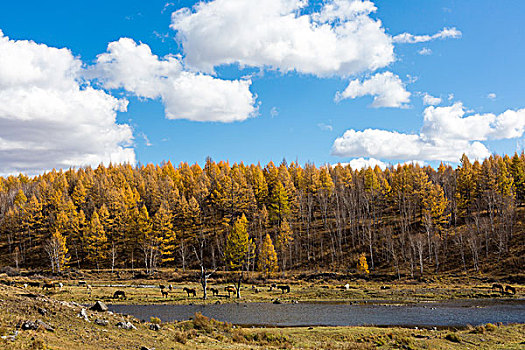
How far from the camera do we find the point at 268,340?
86.8 feet

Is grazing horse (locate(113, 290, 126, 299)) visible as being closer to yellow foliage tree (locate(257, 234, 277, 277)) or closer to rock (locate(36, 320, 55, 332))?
yellow foliage tree (locate(257, 234, 277, 277))

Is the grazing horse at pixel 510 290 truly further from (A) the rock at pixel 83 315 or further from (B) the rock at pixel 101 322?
(A) the rock at pixel 83 315

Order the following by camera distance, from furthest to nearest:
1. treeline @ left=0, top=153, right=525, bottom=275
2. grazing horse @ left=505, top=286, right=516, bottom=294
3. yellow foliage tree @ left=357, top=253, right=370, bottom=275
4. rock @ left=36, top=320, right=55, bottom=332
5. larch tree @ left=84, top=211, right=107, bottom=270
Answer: larch tree @ left=84, top=211, right=107, bottom=270, treeline @ left=0, top=153, right=525, bottom=275, yellow foliage tree @ left=357, top=253, right=370, bottom=275, grazing horse @ left=505, top=286, right=516, bottom=294, rock @ left=36, top=320, right=55, bottom=332

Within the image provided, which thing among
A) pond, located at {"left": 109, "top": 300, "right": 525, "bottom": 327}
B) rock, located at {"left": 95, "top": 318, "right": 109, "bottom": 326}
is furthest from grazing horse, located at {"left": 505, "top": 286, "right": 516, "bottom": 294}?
rock, located at {"left": 95, "top": 318, "right": 109, "bottom": 326}

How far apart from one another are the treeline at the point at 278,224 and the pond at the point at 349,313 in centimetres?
2511

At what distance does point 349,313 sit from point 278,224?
186 ft

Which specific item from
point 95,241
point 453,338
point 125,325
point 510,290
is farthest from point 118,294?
point 510,290

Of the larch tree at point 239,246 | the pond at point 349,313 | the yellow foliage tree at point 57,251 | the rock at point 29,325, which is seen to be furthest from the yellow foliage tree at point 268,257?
the rock at point 29,325

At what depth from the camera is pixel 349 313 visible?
44.0 m

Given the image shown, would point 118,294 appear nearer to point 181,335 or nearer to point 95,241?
point 181,335

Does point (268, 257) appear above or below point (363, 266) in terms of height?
above

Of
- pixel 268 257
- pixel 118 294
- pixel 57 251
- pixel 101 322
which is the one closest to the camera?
pixel 101 322

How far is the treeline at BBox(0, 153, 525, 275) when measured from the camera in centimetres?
8294

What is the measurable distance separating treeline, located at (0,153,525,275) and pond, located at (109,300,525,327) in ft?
82.4
